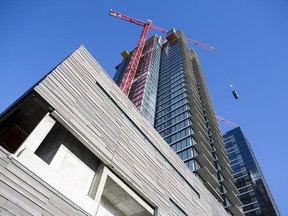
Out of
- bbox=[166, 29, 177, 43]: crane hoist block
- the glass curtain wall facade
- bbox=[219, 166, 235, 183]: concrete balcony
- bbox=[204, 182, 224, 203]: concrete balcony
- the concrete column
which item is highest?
bbox=[166, 29, 177, 43]: crane hoist block

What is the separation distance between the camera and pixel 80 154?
43.7 ft

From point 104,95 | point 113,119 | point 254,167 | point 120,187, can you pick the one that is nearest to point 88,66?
point 104,95

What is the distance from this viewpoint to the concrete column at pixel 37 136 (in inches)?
408

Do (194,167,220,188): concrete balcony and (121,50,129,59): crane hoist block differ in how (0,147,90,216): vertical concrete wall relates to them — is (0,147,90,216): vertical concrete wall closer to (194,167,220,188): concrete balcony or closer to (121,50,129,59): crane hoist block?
(194,167,220,188): concrete balcony

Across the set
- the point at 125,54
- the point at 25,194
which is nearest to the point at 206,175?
the point at 25,194

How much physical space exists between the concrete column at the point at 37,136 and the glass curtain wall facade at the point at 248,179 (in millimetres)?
90843

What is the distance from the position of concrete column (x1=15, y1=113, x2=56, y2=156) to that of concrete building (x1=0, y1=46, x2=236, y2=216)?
46mm

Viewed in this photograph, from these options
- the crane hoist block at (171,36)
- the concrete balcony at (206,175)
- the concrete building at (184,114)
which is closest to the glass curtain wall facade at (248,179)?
the concrete building at (184,114)

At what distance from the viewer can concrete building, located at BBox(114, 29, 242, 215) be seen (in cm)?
4647

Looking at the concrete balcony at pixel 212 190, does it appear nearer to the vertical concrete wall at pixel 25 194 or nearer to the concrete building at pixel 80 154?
the concrete building at pixel 80 154

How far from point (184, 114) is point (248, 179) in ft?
195

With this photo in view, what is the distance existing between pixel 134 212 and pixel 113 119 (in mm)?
6265

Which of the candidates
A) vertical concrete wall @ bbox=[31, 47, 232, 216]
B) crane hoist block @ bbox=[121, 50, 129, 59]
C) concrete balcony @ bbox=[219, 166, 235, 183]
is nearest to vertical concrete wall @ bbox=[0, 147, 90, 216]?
vertical concrete wall @ bbox=[31, 47, 232, 216]

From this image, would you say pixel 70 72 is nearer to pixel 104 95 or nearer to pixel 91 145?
pixel 104 95
